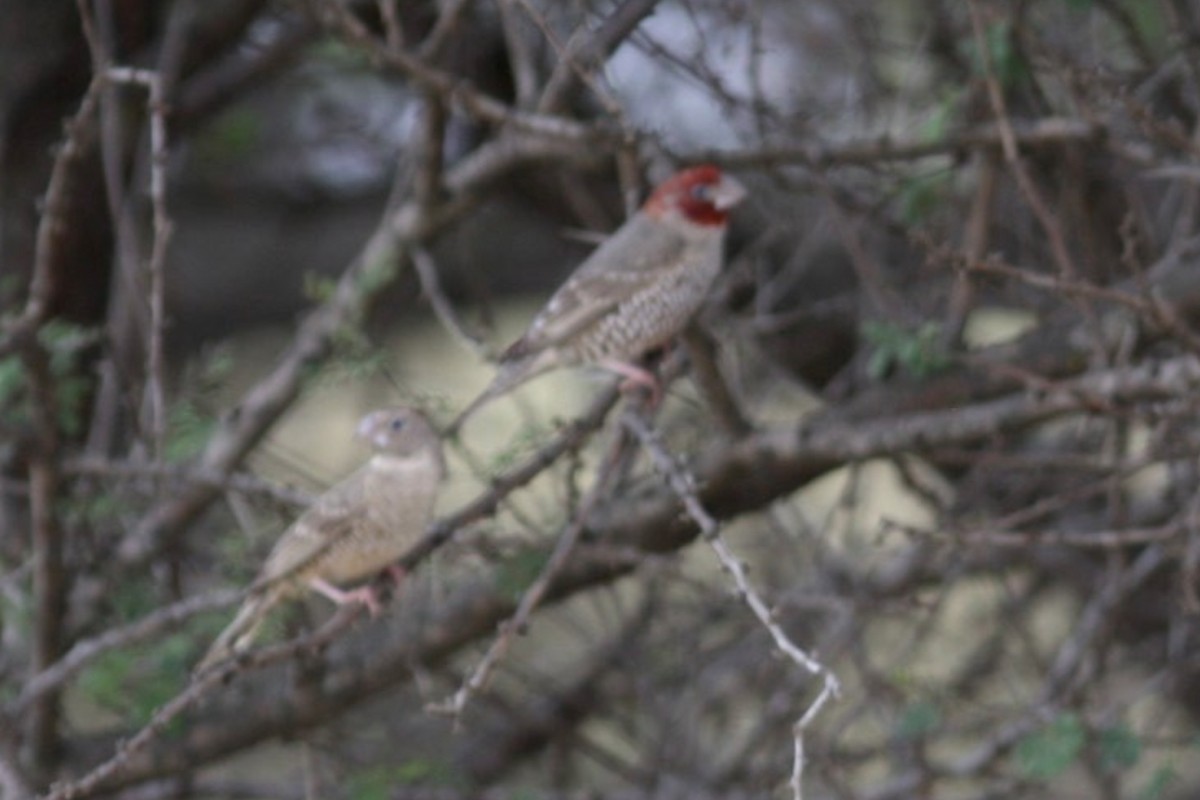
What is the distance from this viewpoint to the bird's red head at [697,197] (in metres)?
4.95

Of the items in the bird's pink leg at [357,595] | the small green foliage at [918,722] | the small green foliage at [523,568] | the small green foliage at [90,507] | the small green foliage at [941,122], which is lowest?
the small green foliage at [918,722]

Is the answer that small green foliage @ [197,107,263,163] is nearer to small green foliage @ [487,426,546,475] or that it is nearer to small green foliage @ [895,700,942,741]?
small green foliage @ [487,426,546,475]

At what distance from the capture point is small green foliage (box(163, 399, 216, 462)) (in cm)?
496

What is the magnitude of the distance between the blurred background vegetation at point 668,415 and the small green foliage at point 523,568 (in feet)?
0.03

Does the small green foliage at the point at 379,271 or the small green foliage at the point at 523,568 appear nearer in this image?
the small green foliage at the point at 523,568

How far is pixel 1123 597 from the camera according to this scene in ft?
17.2

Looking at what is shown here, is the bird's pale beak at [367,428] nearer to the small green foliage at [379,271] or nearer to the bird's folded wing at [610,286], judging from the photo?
the bird's folded wing at [610,286]

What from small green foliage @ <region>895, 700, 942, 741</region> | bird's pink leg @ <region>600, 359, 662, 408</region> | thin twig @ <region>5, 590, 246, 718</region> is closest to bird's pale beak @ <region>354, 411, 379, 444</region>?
thin twig @ <region>5, 590, 246, 718</region>

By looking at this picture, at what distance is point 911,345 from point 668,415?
1.81 meters

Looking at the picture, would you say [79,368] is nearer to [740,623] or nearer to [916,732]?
[740,623]

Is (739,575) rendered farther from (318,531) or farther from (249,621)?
(249,621)

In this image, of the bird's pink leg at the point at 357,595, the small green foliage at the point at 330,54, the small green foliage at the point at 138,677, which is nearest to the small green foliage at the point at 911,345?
the bird's pink leg at the point at 357,595

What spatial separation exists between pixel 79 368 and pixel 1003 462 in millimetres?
2973

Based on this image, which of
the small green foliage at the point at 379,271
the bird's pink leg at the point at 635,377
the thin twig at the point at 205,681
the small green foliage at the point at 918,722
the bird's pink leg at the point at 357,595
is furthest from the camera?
the small green foliage at the point at 379,271
